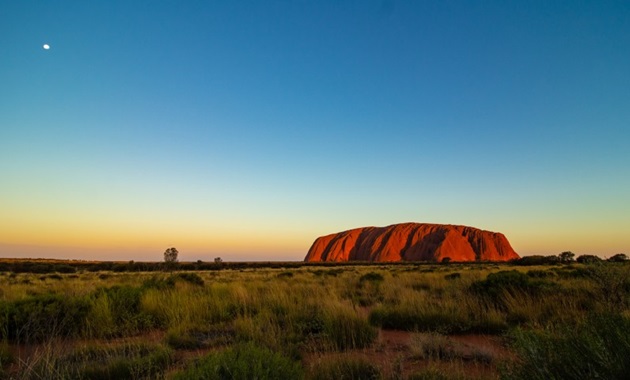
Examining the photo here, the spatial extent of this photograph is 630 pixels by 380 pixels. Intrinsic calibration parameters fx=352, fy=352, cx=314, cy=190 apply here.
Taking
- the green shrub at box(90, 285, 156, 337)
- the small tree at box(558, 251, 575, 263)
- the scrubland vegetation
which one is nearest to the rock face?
the small tree at box(558, 251, 575, 263)

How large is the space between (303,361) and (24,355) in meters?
4.60

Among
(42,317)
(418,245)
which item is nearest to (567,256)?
(418,245)

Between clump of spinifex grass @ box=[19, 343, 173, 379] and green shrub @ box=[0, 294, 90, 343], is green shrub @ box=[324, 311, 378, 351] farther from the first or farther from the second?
green shrub @ box=[0, 294, 90, 343]

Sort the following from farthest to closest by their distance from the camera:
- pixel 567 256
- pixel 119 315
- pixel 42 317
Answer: pixel 567 256 → pixel 119 315 → pixel 42 317

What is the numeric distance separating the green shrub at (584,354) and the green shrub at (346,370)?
1.80 m

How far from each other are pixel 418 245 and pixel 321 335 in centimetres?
10175

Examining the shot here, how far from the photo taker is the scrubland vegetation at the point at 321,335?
113 inches

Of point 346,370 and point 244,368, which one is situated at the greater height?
point 244,368

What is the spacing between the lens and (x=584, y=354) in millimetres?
2498

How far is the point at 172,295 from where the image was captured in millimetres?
9875

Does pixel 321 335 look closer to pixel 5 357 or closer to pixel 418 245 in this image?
pixel 5 357

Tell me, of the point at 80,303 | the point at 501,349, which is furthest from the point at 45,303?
the point at 501,349

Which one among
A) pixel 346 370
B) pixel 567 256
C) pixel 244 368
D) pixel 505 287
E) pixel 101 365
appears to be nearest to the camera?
pixel 244 368

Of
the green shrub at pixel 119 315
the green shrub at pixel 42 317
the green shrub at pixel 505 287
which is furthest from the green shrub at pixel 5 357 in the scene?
the green shrub at pixel 505 287
